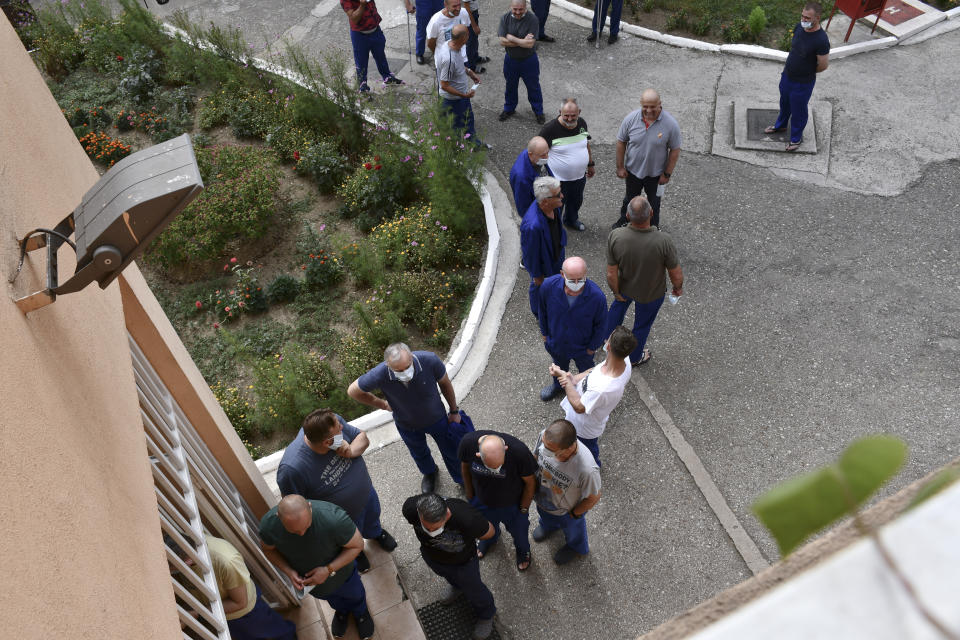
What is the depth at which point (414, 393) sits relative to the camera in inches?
209

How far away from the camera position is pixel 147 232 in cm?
252

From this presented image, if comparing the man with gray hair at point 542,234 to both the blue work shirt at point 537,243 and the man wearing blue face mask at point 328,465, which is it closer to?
the blue work shirt at point 537,243

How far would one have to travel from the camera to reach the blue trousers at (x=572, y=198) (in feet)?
24.8

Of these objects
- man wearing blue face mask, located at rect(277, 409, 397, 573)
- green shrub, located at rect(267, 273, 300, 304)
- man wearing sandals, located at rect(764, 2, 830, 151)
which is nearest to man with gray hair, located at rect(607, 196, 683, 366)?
man wearing blue face mask, located at rect(277, 409, 397, 573)

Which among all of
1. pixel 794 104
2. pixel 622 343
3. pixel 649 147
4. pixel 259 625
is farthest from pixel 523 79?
pixel 259 625

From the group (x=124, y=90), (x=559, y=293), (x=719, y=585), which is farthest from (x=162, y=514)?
(x=124, y=90)

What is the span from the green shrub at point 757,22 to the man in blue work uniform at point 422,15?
4754 mm

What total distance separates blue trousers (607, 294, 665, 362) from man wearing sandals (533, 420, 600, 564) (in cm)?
192

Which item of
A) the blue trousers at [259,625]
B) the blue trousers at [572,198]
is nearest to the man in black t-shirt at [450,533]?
the blue trousers at [259,625]

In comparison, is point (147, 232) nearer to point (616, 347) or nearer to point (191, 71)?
point (616, 347)

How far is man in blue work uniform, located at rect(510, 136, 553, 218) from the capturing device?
677 centimetres

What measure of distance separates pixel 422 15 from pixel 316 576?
29.7 feet

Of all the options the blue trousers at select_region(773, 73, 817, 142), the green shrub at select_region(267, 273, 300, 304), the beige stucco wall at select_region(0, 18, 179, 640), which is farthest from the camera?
the blue trousers at select_region(773, 73, 817, 142)

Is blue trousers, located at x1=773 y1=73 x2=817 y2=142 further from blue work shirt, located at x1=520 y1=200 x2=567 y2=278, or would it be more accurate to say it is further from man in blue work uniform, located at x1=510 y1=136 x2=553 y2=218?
blue work shirt, located at x1=520 y1=200 x2=567 y2=278
